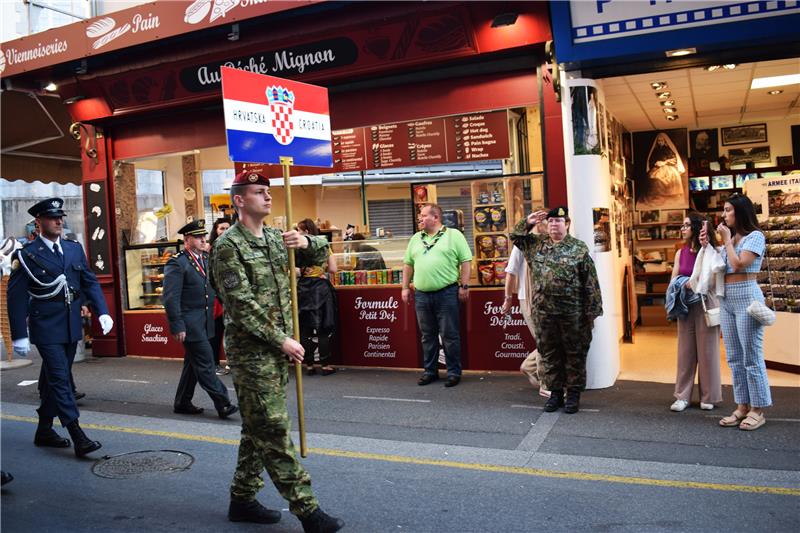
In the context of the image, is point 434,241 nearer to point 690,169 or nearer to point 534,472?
point 534,472

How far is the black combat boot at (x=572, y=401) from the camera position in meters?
6.75

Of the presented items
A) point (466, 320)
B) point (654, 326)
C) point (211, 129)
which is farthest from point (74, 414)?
point (654, 326)

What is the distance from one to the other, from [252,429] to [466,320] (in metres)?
5.13

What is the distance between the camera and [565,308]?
6.71m

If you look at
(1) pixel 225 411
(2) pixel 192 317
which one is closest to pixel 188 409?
(1) pixel 225 411

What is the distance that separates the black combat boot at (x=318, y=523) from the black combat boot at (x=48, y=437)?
3.22 metres

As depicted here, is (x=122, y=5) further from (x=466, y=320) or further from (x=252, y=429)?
(x=252, y=429)

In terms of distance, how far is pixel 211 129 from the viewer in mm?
10773

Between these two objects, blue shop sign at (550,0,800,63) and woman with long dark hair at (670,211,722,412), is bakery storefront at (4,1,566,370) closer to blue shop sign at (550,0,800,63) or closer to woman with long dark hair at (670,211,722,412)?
blue shop sign at (550,0,800,63)

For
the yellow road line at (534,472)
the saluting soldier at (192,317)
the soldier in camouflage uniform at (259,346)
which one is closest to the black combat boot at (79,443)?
the yellow road line at (534,472)

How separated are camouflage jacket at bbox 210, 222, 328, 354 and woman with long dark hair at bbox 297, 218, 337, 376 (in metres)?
4.71

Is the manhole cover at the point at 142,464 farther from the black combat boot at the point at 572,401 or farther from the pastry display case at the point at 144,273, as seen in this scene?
the pastry display case at the point at 144,273

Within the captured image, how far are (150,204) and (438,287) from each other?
6.56 meters

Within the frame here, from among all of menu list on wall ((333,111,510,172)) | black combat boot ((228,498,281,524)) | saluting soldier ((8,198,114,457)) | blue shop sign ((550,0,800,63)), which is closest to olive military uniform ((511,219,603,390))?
blue shop sign ((550,0,800,63))
